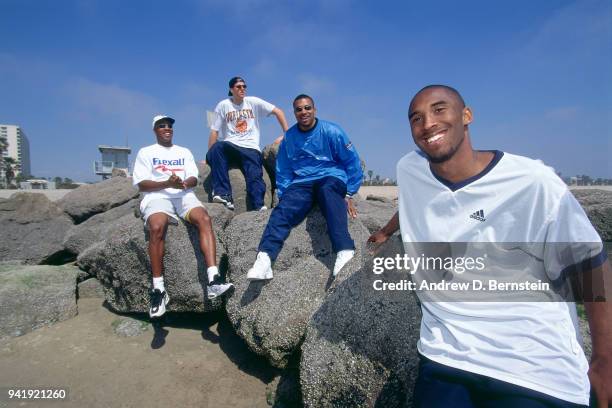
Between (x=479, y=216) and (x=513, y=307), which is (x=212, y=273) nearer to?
(x=479, y=216)

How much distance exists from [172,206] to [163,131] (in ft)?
4.72

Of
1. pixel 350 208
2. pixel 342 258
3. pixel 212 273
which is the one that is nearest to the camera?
pixel 342 258

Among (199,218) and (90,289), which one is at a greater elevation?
(199,218)

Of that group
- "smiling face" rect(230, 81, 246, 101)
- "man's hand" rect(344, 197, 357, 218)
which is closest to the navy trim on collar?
"man's hand" rect(344, 197, 357, 218)

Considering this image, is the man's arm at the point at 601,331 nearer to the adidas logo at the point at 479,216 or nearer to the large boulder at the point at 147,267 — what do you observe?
the adidas logo at the point at 479,216

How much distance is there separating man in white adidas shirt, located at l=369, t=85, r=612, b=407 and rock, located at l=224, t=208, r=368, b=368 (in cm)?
150

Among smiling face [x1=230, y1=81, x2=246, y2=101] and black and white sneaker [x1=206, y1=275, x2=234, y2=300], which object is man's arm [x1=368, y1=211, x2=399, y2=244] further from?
smiling face [x1=230, y1=81, x2=246, y2=101]

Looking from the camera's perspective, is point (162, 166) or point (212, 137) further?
point (212, 137)

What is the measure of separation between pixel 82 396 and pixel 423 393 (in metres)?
3.86

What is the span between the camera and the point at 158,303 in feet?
15.1

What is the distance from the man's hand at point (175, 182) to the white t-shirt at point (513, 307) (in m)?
4.08

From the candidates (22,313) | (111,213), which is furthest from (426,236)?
(111,213)

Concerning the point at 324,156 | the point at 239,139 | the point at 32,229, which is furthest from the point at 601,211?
the point at 32,229

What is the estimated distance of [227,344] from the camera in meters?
4.75
